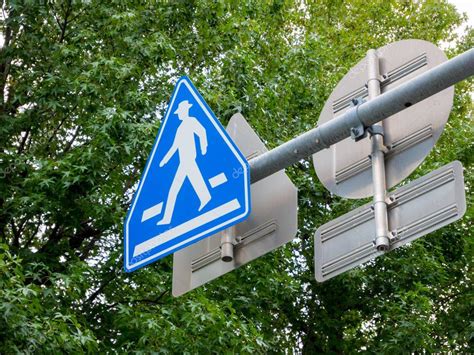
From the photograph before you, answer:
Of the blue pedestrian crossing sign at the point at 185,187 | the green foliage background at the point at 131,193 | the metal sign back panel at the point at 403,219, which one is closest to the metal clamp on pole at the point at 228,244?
the blue pedestrian crossing sign at the point at 185,187

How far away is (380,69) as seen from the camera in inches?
138

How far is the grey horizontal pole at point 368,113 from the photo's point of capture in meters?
3.00

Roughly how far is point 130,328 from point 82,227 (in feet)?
5.75

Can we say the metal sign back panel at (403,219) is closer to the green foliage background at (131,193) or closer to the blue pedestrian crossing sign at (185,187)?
the blue pedestrian crossing sign at (185,187)

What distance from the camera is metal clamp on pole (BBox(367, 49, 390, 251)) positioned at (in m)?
3.18

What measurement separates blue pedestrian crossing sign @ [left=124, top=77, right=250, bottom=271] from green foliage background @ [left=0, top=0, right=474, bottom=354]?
442 cm

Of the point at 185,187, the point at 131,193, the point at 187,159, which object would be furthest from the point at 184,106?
the point at 131,193

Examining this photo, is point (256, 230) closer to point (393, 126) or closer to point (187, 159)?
point (187, 159)

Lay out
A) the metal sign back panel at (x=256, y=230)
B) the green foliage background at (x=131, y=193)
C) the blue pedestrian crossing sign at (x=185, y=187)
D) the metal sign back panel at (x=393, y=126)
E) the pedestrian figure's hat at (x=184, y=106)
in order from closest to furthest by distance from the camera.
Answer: the metal sign back panel at (x=393, y=126) < the blue pedestrian crossing sign at (x=185, y=187) < the metal sign back panel at (x=256, y=230) < the pedestrian figure's hat at (x=184, y=106) < the green foliage background at (x=131, y=193)

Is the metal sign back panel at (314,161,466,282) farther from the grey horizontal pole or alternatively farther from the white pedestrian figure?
the white pedestrian figure

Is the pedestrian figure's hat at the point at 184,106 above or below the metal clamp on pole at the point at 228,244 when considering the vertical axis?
above

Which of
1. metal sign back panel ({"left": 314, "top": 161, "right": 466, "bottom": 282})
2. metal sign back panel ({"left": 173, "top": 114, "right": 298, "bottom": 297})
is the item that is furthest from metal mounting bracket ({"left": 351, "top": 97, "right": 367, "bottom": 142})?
metal sign back panel ({"left": 173, "top": 114, "right": 298, "bottom": 297})

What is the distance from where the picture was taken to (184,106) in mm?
3934

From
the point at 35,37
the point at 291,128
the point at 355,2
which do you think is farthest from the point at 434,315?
the point at 355,2
